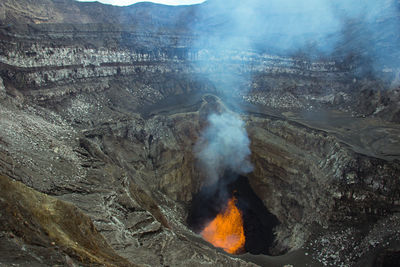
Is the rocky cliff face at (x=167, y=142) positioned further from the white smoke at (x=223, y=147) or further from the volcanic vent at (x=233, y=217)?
the volcanic vent at (x=233, y=217)

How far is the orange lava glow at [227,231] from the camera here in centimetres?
2979

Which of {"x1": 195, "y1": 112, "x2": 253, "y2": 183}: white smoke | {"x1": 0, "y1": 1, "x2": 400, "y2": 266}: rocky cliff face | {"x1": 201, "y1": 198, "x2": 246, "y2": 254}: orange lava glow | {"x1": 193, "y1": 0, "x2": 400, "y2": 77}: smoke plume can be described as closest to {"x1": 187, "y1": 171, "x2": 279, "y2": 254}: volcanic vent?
{"x1": 201, "y1": 198, "x2": 246, "y2": 254}: orange lava glow

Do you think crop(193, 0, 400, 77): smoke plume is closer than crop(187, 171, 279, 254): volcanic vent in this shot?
No

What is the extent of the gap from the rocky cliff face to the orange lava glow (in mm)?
3881

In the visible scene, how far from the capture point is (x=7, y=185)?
10.6 m

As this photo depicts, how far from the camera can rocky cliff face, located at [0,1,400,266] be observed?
1678cm

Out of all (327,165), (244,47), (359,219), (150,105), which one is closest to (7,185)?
(359,219)

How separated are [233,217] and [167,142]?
12.6 m

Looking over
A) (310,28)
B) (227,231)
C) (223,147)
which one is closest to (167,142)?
(223,147)

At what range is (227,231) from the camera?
106ft

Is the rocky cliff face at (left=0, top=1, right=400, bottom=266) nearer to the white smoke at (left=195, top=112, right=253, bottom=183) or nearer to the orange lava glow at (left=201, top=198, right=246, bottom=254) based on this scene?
the white smoke at (left=195, top=112, right=253, bottom=183)

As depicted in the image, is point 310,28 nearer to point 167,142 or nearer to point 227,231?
point 167,142

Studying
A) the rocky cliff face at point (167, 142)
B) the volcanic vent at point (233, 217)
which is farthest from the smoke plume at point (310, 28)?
the volcanic vent at point (233, 217)

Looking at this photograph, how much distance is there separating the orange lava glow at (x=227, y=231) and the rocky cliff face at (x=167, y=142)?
3.88 metres
